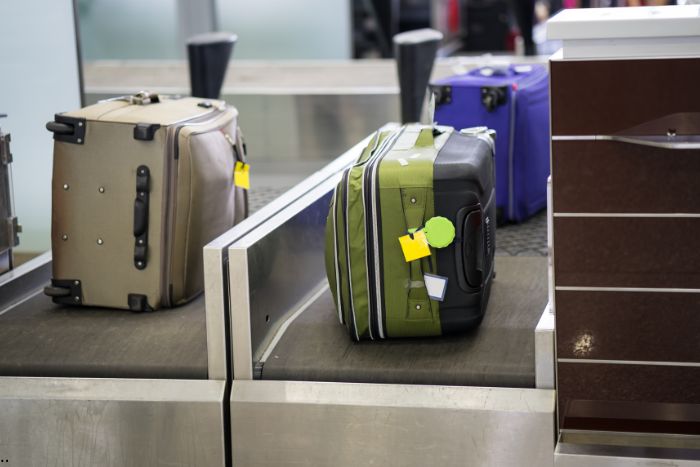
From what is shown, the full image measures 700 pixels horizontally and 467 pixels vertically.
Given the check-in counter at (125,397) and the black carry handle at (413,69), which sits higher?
the black carry handle at (413,69)

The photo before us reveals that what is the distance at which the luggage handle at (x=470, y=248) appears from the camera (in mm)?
2195

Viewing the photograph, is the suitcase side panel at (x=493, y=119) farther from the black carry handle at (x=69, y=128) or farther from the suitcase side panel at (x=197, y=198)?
the black carry handle at (x=69, y=128)

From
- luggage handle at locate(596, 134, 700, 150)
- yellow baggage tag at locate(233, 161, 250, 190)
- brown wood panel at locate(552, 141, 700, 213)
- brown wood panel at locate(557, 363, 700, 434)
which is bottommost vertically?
brown wood panel at locate(557, 363, 700, 434)

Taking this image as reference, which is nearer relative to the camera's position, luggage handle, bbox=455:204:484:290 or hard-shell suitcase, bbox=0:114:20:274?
luggage handle, bbox=455:204:484:290

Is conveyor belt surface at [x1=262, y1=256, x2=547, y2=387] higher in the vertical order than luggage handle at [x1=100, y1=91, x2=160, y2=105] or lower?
lower

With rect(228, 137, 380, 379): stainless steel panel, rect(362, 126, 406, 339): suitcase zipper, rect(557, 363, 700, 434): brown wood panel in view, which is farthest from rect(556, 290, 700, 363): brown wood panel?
rect(228, 137, 380, 379): stainless steel panel

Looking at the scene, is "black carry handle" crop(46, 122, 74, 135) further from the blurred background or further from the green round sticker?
the green round sticker

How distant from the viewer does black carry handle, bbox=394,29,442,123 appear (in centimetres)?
402

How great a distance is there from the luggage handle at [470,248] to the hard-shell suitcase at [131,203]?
670 millimetres

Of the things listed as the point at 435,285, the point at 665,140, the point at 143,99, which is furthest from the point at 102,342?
the point at 665,140

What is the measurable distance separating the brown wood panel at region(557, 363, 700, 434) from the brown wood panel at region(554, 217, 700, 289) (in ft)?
0.55

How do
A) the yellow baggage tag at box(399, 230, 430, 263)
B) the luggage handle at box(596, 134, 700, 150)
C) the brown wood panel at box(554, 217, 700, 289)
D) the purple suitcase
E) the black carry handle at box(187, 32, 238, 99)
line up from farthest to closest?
the black carry handle at box(187, 32, 238, 99) < the purple suitcase < the yellow baggage tag at box(399, 230, 430, 263) < the brown wood panel at box(554, 217, 700, 289) < the luggage handle at box(596, 134, 700, 150)

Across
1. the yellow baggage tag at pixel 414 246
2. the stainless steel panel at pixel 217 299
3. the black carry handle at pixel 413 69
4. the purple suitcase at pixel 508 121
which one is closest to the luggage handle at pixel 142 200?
the stainless steel panel at pixel 217 299

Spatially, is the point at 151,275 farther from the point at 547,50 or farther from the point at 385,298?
the point at 547,50
